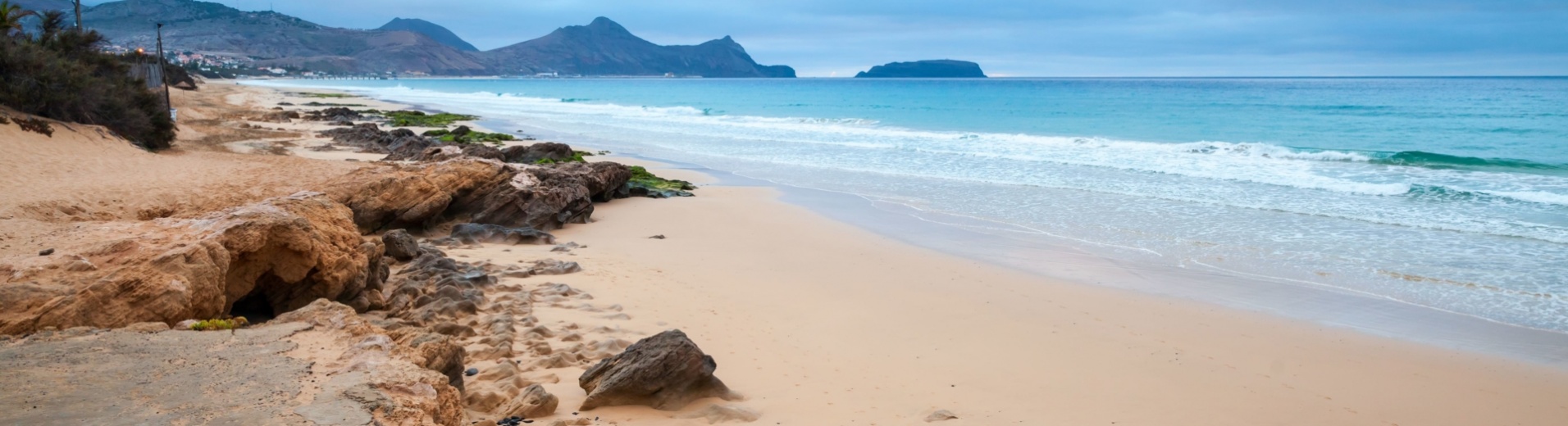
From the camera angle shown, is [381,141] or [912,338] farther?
[381,141]

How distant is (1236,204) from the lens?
13.6m

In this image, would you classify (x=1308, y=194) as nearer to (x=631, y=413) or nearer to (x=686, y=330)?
(x=686, y=330)

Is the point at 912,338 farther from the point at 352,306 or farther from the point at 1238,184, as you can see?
the point at 1238,184

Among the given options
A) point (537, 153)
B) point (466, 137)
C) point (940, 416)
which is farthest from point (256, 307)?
point (466, 137)

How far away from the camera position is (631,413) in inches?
183

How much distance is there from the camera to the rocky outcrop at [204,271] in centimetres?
452

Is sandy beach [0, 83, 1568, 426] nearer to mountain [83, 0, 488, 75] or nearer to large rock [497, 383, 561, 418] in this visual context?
large rock [497, 383, 561, 418]

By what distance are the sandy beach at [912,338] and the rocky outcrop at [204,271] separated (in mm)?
509

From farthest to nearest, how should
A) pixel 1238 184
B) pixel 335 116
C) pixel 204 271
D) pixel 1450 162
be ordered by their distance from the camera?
pixel 335 116 < pixel 1450 162 < pixel 1238 184 < pixel 204 271

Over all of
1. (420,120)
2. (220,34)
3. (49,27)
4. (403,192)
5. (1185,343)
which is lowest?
(420,120)

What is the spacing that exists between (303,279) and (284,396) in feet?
9.90

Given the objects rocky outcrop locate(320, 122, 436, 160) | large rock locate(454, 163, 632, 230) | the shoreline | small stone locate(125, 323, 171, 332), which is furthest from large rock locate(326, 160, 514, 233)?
rocky outcrop locate(320, 122, 436, 160)

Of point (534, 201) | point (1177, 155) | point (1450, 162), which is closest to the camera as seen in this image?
point (534, 201)

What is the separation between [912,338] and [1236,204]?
30.7 ft
